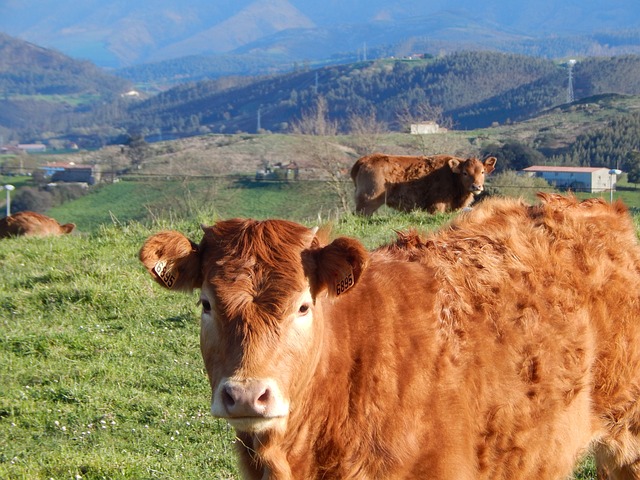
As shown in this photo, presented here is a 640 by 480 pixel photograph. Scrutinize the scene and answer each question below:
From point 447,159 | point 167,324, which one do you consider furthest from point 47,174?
point 167,324

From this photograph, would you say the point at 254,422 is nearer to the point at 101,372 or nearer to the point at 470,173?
the point at 101,372

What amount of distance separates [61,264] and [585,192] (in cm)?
1553

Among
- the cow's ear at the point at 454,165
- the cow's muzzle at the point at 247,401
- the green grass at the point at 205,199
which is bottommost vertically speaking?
the green grass at the point at 205,199

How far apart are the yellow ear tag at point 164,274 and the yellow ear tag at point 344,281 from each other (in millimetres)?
890

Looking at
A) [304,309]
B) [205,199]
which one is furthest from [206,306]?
[205,199]

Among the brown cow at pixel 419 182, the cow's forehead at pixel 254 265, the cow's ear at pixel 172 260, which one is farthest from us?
the brown cow at pixel 419 182

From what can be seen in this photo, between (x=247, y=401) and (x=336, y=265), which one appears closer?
(x=247, y=401)

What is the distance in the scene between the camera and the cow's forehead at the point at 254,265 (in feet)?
12.8

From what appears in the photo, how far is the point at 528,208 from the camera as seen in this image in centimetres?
544

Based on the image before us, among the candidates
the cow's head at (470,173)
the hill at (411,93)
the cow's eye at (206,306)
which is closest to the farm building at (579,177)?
the cow's head at (470,173)

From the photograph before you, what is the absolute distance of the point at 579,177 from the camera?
28.6m

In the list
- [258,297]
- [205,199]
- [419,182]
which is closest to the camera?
[258,297]

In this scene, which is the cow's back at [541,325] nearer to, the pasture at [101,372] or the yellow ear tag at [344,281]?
the yellow ear tag at [344,281]

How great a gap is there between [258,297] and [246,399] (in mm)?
568
